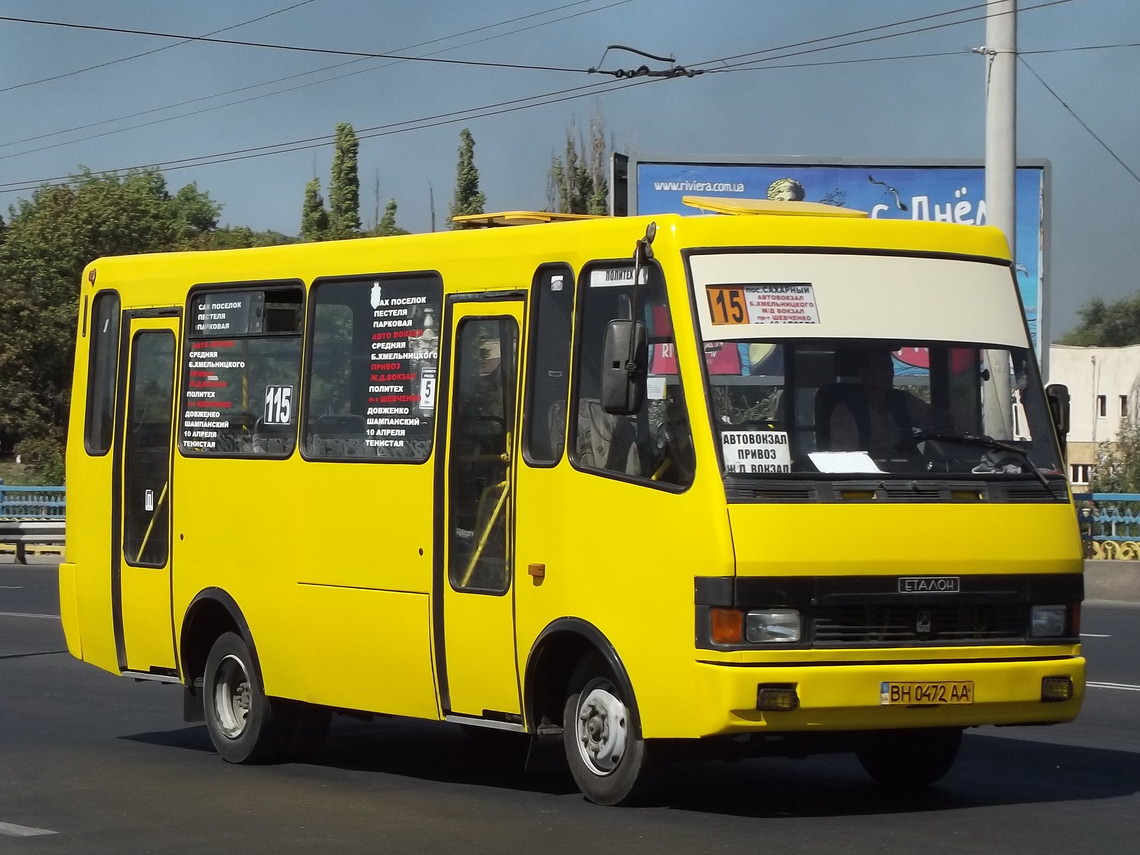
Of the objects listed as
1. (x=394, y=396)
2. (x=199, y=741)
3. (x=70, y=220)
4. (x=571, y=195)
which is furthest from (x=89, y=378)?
(x=70, y=220)

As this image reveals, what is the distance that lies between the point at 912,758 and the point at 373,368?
3.27m

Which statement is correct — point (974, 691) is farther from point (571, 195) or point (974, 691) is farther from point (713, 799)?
point (571, 195)

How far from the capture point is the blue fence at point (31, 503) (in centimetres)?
3781

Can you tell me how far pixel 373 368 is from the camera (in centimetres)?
977

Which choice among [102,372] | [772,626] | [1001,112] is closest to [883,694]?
[772,626]

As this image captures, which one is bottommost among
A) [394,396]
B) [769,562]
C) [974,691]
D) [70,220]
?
[974,691]

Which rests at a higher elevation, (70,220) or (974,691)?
(70,220)

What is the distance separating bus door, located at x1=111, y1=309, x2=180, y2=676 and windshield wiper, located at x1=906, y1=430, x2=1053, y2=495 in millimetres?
4764

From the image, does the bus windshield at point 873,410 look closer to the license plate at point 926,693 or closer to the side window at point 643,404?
the side window at point 643,404

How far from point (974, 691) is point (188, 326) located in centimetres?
534

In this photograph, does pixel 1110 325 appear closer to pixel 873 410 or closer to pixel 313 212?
pixel 313 212

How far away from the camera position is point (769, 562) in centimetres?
761

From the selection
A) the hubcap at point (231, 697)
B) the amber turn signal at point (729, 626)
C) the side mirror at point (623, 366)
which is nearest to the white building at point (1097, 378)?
the hubcap at point (231, 697)

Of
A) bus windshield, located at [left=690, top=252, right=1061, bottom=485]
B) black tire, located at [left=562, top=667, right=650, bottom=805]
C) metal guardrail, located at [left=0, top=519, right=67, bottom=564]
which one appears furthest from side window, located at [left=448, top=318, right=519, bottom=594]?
metal guardrail, located at [left=0, top=519, right=67, bottom=564]
